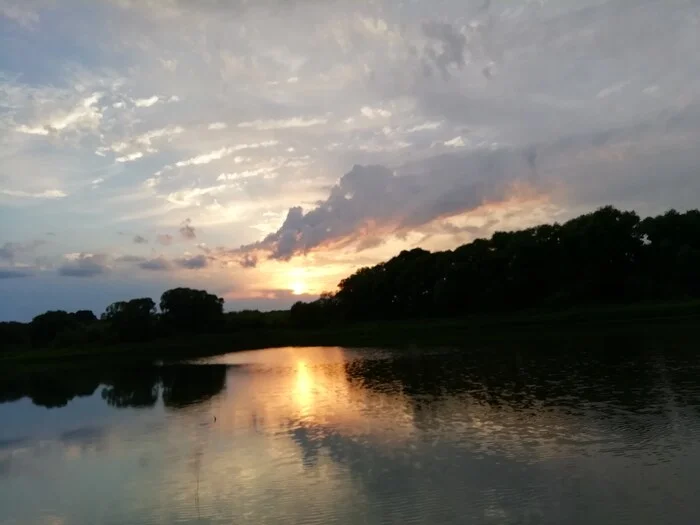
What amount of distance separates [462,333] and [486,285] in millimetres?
18605

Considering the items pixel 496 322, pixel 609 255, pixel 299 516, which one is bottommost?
pixel 299 516

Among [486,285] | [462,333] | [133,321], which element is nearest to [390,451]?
[462,333]

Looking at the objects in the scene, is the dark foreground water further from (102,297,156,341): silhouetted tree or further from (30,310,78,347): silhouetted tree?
(30,310,78,347): silhouetted tree

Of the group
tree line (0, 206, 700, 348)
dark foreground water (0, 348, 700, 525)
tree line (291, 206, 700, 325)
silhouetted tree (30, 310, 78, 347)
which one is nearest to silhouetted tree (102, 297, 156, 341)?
tree line (0, 206, 700, 348)

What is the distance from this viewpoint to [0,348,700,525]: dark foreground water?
11969 millimetres

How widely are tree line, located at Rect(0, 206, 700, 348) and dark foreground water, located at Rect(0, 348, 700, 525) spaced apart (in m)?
45.6

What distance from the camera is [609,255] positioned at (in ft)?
248

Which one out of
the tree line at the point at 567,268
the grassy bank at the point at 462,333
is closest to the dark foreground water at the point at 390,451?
the grassy bank at the point at 462,333

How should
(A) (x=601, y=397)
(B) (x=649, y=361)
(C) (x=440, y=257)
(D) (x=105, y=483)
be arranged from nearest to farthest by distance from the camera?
(D) (x=105, y=483), (A) (x=601, y=397), (B) (x=649, y=361), (C) (x=440, y=257)

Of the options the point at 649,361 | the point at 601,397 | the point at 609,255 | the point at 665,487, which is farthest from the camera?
the point at 609,255

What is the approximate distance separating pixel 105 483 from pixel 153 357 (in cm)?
5619

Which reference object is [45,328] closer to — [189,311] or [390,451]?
[189,311]

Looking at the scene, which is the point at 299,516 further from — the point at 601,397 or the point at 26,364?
the point at 26,364

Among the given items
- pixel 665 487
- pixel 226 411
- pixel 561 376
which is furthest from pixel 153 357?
pixel 665 487
